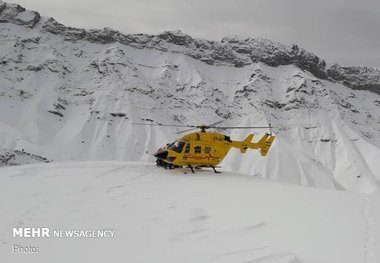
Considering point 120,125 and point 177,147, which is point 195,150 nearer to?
point 177,147

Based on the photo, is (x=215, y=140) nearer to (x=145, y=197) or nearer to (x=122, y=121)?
(x=145, y=197)

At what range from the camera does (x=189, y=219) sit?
10773 millimetres

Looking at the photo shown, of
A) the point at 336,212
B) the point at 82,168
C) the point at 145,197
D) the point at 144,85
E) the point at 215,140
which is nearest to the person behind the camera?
the point at 336,212

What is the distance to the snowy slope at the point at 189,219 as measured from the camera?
27.4 feet

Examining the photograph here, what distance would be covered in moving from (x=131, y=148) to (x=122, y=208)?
466 ft

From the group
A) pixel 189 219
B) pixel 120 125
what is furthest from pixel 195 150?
pixel 120 125

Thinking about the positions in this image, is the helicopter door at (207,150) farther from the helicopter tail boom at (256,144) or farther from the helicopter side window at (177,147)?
the helicopter tail boom at (256,144)

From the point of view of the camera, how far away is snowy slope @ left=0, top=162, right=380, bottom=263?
329 inches

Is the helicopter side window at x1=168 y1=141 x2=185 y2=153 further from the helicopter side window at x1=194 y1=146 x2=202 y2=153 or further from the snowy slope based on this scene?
the snowy slope

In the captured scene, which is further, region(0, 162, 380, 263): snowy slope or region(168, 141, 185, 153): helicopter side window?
region(168, 141, 185, 153): helicopter side window

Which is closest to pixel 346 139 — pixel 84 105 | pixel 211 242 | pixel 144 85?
pixel 144 85

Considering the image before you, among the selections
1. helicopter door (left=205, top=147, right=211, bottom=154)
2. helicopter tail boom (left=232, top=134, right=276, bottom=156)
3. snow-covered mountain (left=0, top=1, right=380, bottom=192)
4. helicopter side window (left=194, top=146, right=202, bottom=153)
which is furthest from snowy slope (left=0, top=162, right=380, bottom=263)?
snow-covered mountain (left=0, top=1, right=380, bottom=192)

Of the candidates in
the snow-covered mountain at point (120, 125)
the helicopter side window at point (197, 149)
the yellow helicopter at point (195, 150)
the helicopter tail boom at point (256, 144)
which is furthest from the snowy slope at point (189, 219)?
the snow-covered mountain at point (120, 125)

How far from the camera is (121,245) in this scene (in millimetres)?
8914
